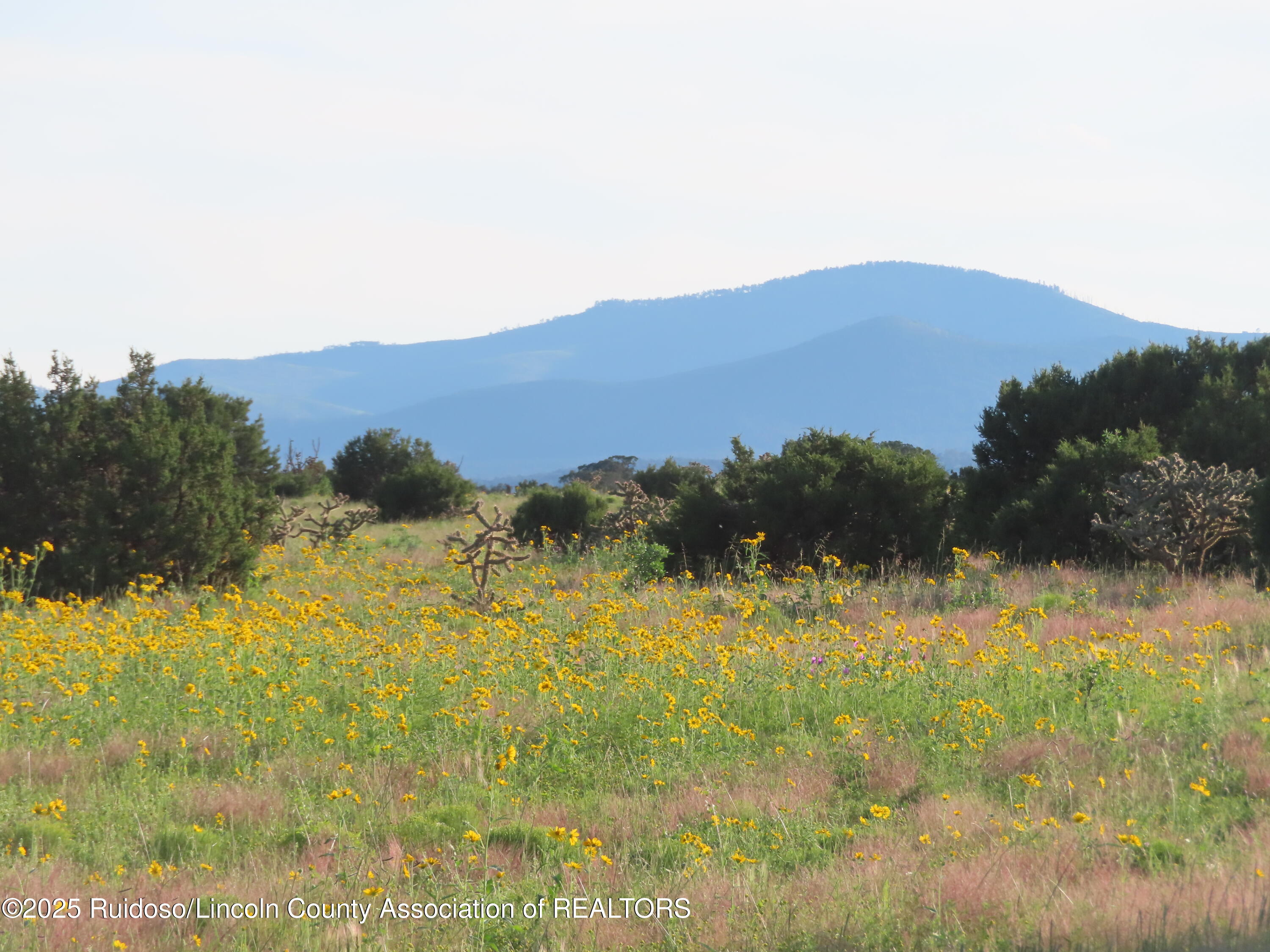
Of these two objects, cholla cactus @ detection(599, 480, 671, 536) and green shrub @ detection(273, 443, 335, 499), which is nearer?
cholla cactus @ detection(599, 480, 671, 536)

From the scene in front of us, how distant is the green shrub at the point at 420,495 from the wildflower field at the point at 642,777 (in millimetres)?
16985

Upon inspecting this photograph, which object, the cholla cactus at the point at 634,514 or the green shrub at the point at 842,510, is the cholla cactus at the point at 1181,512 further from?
the cholla cactus at the point at 634,514

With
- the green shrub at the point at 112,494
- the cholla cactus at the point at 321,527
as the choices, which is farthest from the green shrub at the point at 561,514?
the green shrub at the point at 112,494

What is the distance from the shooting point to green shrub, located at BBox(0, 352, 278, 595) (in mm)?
11258

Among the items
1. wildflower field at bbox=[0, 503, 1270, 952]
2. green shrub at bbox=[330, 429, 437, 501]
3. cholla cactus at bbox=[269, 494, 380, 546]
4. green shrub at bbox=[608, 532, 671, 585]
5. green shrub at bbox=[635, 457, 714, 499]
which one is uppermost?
green shrub at bbox=[330, 429, 437, 501]

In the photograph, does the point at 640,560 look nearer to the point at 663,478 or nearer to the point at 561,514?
the point at 561,514

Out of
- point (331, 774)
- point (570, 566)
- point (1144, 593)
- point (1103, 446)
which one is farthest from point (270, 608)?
point (1103, 446)

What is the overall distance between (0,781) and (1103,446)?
44.2 feet

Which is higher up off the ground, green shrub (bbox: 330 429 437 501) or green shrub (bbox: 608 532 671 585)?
green shrub (bbox: 330 429 437 501)

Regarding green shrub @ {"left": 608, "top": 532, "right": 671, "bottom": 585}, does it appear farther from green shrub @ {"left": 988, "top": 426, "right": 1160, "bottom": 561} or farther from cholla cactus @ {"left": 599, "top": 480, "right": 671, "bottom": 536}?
green shrub @ {"left": 988, "top": 426, "right": 1160, "bottom": 561}

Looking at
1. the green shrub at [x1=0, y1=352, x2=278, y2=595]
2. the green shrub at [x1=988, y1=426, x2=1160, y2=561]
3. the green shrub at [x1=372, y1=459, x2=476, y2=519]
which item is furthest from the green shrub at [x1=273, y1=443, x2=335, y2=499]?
the green shrub at [x1=988, y1=426, x2=1160, y2=561]

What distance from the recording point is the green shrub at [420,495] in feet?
84.1

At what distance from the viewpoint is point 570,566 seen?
44.6ft

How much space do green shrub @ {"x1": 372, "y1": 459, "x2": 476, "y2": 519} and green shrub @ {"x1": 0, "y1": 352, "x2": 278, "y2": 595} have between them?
42.1 feet
